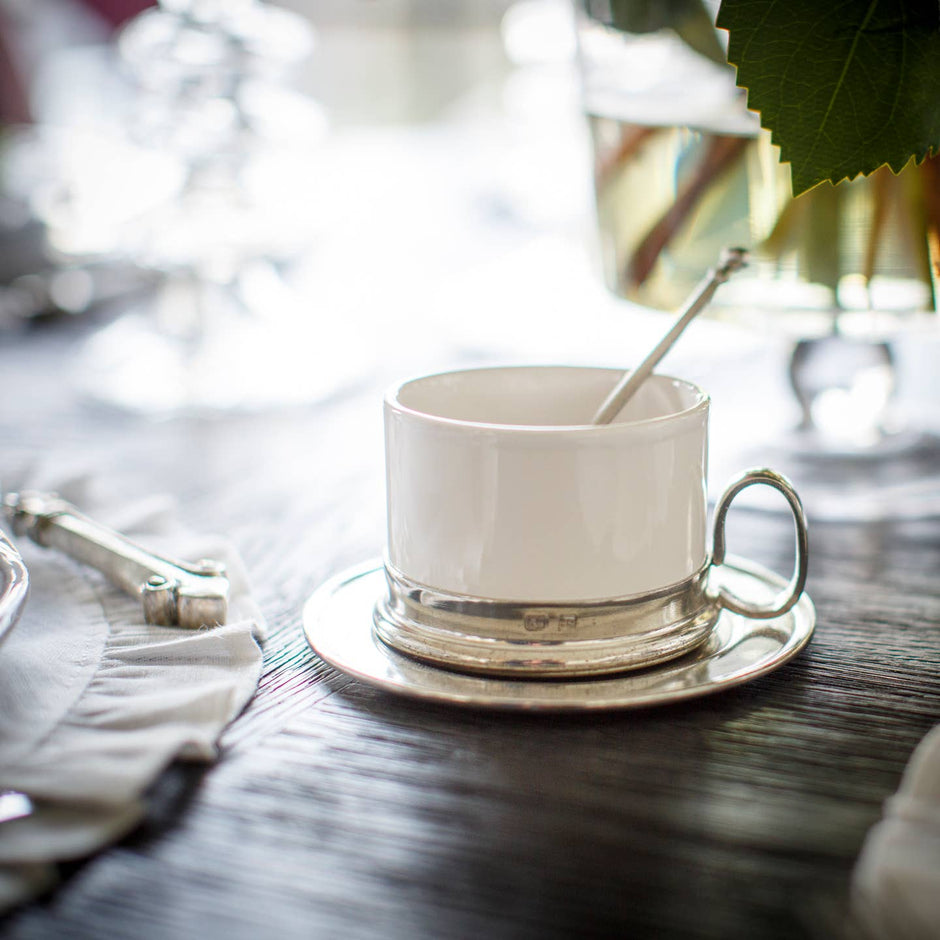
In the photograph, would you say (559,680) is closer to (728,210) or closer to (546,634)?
(546,634)

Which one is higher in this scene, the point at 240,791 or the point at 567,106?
the point at 567,106

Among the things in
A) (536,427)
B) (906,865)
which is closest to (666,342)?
(536,427)

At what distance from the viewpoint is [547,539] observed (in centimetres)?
29

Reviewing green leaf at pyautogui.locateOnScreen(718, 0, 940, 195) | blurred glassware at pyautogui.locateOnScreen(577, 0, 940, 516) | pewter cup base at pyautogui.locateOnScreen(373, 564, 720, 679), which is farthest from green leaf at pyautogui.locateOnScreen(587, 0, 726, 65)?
pewter cup base at pyautogui.locateOnScreen(373, 564, 720, 679)

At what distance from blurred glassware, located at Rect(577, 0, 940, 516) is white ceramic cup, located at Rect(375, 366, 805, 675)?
0.66 feet

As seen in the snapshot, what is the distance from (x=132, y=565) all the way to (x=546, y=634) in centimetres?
16

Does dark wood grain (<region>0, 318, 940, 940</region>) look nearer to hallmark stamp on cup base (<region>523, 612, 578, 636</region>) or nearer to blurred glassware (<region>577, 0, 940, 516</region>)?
hallmark stamp on cup base (<region>523, 612, 578, 636</region>)

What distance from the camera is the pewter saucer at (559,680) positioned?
0.28 metres

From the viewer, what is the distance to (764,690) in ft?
1.03

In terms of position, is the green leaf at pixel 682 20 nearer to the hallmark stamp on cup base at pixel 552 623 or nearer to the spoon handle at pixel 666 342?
the spoon handle at pixel 666 342

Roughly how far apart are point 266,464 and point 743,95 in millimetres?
302

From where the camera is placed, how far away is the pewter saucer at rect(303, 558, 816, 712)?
285 millimetres

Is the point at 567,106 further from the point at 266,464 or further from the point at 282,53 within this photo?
the point at 266,464

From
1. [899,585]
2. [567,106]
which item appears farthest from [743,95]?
[567,106]
